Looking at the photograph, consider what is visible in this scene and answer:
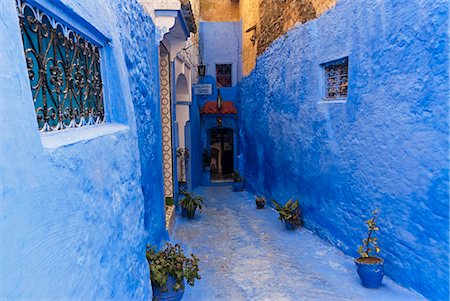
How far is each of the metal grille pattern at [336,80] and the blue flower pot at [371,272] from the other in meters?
2.51

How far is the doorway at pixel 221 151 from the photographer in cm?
1587

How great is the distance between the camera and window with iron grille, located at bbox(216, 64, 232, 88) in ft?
46.3

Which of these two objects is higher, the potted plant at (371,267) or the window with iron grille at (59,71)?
the window with iron grille at (59,71)

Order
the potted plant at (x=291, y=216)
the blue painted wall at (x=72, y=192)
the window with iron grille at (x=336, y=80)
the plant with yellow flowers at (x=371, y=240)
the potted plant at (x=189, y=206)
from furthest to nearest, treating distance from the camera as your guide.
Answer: the potted plant at (x=189, y=206)
the potted plant at (x=291, y=216)
the window with iron grille at (x=336, y=80)
the plant with yellow flowers at (x=371, y=240)
the blue painted wall at (x=72, y=192)

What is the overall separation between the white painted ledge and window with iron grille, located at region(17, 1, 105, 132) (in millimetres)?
43

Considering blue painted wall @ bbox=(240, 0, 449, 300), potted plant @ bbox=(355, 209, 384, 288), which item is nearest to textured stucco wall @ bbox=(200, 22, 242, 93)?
blue painted wall @ bbox=(240, 0, 449, 300)

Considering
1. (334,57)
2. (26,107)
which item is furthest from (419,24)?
(26,107)

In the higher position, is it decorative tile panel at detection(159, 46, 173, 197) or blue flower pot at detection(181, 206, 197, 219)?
decorative tile panel at detection(159, 46, 173, 197)

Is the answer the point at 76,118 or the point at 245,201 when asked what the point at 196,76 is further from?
the point at 76,118

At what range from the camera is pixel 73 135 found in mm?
2049

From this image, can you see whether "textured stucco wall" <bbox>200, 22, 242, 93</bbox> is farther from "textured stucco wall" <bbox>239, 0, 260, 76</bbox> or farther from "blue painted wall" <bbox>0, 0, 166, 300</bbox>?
"blue painted wall" <bbox>0, 0, 166, 300</bbox>

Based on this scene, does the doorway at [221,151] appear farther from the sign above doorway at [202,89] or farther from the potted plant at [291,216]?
the potted plant at [291,216]

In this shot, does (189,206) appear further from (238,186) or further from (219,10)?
(219,10)

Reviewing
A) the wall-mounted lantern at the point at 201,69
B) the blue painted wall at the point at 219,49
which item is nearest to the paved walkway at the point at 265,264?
the wall-mounted lantern at the point at 201,69
